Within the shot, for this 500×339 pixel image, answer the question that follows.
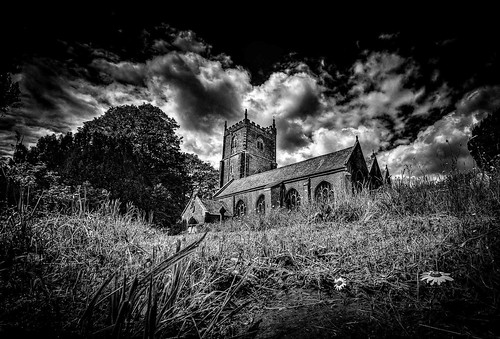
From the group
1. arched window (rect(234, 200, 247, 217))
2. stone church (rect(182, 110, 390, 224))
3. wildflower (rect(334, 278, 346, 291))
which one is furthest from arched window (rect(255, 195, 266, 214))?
wildflower (rect(334, 278, 346, 291))

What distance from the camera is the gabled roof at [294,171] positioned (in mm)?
21081

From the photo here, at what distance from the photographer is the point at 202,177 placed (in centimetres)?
3516

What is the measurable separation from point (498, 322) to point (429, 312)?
1.22 ft

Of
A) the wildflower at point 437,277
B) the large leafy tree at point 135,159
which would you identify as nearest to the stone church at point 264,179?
the large leafy tree at point 135,159

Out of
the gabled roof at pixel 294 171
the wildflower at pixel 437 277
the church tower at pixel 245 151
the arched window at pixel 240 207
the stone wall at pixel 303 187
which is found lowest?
the wildflower at pixel 437 277

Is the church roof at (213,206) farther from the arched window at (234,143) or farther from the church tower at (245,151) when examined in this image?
the arched window at (234,143)

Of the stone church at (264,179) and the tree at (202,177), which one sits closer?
the stone church at (264,179)

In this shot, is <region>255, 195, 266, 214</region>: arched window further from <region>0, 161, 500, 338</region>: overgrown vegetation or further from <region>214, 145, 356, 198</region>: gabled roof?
<region>0, 161, 500, 338</region>: overgrown vegetation

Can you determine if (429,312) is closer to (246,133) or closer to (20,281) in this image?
(20,281)

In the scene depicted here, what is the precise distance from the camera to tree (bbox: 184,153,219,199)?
33656 mm

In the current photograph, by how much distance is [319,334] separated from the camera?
5.40 ft

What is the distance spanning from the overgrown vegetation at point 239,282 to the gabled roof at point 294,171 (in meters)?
16.7

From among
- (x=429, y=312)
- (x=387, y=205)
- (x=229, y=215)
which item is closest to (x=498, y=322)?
(x=429, y=312)

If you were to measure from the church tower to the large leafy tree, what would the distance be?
329 inches
